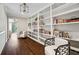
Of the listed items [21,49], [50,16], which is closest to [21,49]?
[21,49]

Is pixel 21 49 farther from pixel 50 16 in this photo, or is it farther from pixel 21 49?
pixel 50 16

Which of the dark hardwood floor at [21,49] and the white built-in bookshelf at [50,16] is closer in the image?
the white built-in bookshelf at [50,16]

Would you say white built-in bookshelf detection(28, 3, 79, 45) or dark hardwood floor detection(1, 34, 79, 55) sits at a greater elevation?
white built-in bookshelf detection(28, 3, 79, 45)

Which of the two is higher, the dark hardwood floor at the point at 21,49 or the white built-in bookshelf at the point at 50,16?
the white built-in bookshelf at the point at 50,16

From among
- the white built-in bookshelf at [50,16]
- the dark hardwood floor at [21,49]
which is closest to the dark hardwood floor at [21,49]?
the dark hardwood floor at [21,49]

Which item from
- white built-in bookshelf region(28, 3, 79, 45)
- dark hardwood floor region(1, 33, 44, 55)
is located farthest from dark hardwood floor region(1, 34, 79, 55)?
white built-in bookshelf region(28, 3, 79, 45)

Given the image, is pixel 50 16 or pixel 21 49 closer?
pixel 21 49

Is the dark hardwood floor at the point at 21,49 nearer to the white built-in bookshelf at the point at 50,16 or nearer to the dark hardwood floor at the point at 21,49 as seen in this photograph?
the dark hardwood floor at the point at 21,49

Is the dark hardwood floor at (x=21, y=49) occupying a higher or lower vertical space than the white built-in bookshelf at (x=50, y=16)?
lower

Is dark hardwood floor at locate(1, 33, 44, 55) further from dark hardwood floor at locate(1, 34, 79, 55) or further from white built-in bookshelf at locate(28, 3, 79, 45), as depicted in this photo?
white built-in bookshelf at locate(28, 3, 79, 45)

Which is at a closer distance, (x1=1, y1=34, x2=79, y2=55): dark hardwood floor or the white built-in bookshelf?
the white built-in bookshelf

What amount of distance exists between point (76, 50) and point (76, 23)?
18.4 inches

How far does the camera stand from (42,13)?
8.54ft
